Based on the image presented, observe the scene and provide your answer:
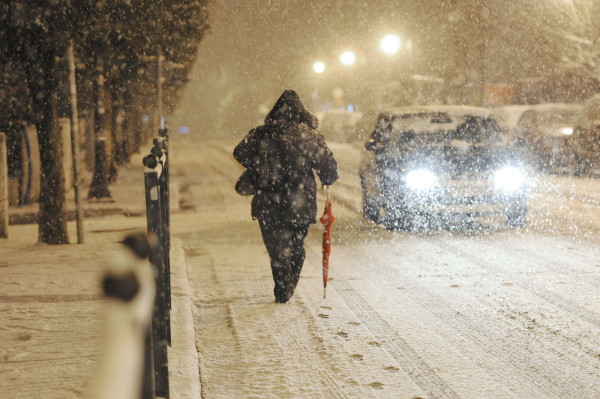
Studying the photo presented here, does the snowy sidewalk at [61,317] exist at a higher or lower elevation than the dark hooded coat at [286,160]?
lower

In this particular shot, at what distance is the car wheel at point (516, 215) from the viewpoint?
10609 mm

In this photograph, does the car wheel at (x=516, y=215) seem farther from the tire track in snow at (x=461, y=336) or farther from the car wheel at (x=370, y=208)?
the tire track in snow at (x=461, y=336)

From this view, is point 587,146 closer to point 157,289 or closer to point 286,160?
point 286,160

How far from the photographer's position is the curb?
4.30 meters

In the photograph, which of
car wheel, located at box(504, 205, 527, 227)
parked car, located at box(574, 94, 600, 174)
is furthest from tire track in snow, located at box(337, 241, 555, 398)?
parked car, located at box(574, 94, 600, 174)

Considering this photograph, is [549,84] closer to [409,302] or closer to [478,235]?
[478,235]

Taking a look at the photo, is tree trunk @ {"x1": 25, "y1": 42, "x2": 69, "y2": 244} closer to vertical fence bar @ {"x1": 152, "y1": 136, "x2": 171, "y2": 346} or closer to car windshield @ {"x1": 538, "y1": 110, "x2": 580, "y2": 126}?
vertical fence bar @ {"x1": 152, "y1": 136, "x2": 171, "y2": 346}

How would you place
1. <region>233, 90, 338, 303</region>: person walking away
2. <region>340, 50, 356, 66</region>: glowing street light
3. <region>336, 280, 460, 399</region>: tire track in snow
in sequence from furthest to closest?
<region>340, 50, 356, 66</region>: glowing street light
<region>233, 90, 338, 303</region>: person walking away
<region>336, 280, 460, 399</region>: tire track in snow

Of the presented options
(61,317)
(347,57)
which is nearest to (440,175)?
(61,317)

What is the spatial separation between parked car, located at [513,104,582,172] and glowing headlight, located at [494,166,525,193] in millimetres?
11054

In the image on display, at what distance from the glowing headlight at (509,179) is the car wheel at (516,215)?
28cm

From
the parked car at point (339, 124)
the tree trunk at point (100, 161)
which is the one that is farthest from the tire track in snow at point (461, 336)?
the parked car at point (339, 124)

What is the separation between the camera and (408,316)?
6074 millimetres

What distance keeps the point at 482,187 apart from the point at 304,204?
4.50 metres
